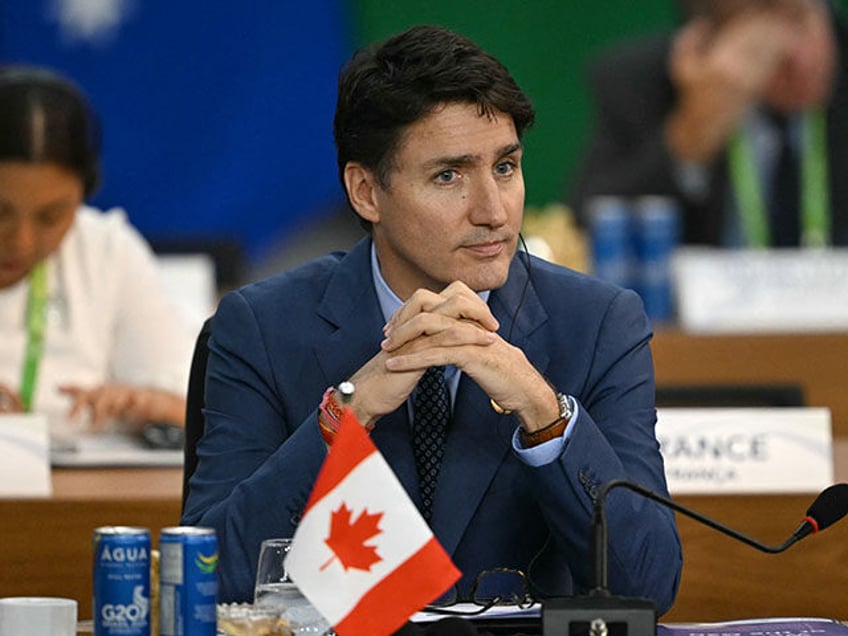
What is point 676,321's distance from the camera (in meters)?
4.82

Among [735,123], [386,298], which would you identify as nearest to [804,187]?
[735,123]

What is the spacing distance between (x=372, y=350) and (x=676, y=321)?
8.70 feet

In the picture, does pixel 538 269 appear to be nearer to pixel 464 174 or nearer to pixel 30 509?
pixel 464 174

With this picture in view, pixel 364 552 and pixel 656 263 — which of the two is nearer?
pixel 364 552

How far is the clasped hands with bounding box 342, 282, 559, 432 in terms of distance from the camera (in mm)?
2023

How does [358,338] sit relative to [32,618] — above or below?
above

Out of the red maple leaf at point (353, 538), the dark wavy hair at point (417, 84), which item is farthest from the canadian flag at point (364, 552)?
the dark wavy hair at point (417, 84)

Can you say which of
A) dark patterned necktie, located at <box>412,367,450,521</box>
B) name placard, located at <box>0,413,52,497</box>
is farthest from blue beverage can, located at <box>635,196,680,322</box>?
dark patterned necktie, located at <box>412,367,450,521</box>

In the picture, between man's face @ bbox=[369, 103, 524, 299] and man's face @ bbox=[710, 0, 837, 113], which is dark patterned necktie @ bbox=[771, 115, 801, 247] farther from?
man's face @ bbox=[369, 103, 524, 299]

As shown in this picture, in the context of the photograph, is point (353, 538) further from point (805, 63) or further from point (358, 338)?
point (805, 63)

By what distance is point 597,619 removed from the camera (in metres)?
1.64

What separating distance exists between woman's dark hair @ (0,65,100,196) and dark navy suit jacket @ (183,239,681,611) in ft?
4.89

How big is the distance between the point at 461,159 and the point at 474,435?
1.10 ft

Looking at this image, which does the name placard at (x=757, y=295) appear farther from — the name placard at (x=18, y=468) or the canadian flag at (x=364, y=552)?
the canadian flag at (x=364, y=552)
